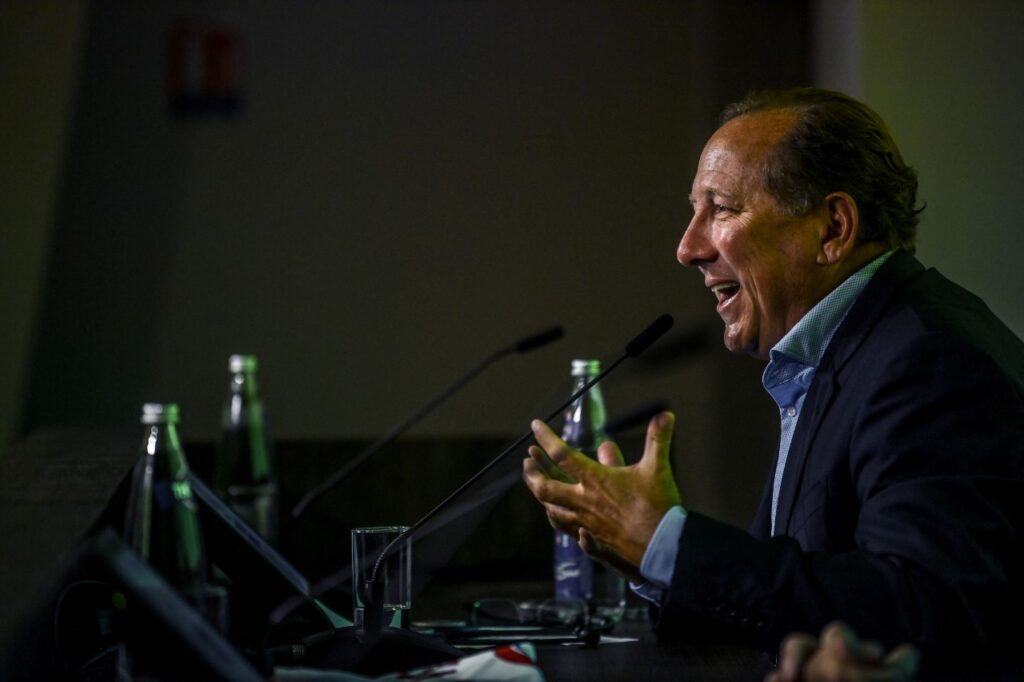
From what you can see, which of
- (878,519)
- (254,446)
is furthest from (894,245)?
(254,446)

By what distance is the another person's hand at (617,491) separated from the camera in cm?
133

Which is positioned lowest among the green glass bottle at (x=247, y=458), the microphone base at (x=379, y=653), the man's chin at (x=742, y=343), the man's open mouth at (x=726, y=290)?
the microphone base at (x=379, y=653)

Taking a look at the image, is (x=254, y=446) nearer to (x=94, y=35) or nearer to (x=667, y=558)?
(x=667, y=558)

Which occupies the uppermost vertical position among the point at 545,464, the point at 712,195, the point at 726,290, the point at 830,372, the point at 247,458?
the point at 712,195

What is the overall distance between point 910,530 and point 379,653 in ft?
1.89

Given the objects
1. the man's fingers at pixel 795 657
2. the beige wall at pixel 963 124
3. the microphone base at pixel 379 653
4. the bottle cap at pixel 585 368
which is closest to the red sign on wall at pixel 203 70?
the beige wall at pixel 963 124

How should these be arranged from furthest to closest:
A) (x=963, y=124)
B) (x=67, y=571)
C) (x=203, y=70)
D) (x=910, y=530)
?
(x=203, y=70) < (x=963, y=124) < (x=910, y=530) < (x=67, y=571)

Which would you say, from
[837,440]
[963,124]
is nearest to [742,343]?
[837,440]

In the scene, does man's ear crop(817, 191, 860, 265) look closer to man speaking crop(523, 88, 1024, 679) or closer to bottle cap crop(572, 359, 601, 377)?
man speaking crop(523, 88, 1024, 679)

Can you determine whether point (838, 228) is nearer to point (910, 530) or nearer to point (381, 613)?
point (910, 530)

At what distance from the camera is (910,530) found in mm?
1284

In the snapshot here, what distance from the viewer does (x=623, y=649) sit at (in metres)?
1.58

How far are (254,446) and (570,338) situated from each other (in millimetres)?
1761

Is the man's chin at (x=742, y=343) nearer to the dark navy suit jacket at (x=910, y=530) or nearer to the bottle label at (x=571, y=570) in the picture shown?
the dark navy suit jacket at (x=910, y=530)
